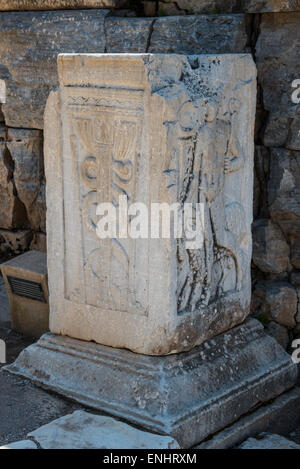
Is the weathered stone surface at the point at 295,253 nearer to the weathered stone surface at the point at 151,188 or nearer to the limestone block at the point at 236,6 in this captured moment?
the weathered stone surface at the point at 151,188

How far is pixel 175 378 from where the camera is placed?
3.27m

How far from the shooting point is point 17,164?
16.2 feet

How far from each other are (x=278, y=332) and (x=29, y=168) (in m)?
1.94

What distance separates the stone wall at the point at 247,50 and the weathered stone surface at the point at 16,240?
76cm

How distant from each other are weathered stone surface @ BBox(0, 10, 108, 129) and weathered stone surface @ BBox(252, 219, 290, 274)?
1.39 m

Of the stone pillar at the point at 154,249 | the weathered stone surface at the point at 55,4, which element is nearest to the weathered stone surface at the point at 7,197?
the weathered stone surface at the point at 55,4

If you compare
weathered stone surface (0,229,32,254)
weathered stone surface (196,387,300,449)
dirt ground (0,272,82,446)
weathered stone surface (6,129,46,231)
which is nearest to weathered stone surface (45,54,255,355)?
dirt ground (0,272,82,446)

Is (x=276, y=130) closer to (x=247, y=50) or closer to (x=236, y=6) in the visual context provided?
(x=247, y=50)

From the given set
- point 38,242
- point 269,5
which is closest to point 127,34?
point 269,5

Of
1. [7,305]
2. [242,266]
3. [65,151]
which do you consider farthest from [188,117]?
[7,305]

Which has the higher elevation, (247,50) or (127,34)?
(127,34)

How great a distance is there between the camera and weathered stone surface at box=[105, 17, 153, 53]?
4.14m
